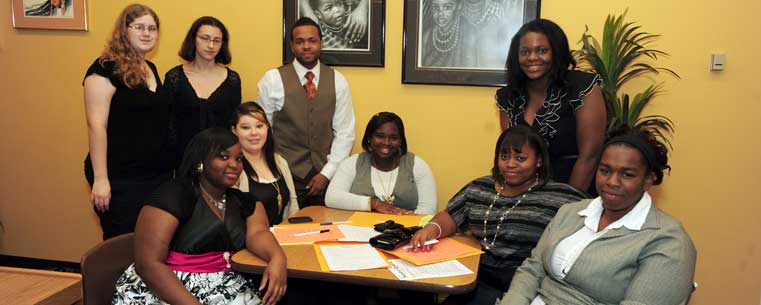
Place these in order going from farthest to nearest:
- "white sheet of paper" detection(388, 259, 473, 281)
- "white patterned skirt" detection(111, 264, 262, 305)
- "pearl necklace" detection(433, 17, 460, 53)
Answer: "pearl necklace" detection(433, 17, 460, 53)
"white patterned skirt" detection(111, 264, 262, 305)
"white sheet of paper" detection(388, 259, 473, 281)

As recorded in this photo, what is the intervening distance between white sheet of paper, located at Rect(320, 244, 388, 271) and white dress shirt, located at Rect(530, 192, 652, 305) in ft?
1.81

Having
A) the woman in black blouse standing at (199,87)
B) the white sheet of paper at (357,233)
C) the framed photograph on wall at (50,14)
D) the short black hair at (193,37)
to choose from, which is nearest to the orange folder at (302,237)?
the white sheet of paper at (357,233)

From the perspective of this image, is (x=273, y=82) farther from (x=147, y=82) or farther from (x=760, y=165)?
(x=760, y=165)

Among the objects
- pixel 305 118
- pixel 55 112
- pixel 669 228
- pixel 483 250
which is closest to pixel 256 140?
pixel 305 118

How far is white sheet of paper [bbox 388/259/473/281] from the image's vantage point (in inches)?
74.6

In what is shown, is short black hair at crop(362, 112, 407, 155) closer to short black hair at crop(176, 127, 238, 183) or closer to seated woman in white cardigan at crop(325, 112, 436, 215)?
seated woman in white cardigan at crop(325, 112, 436, 215)

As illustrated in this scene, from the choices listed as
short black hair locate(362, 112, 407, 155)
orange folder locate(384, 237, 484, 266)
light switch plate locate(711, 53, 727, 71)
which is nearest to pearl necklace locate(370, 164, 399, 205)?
short black hair locate(362, 112, 407, 155)

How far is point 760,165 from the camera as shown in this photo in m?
3.25

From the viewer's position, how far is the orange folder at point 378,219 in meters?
2.53

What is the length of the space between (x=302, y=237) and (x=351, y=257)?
12.3 inches

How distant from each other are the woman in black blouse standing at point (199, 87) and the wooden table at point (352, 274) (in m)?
1.17

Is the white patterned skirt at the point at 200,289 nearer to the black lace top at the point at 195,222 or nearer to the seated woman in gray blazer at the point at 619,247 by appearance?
the black lace top at the point at 195,222

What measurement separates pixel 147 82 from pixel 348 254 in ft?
4.59

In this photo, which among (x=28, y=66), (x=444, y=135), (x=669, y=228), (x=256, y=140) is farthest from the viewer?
(x=28, y=66)
